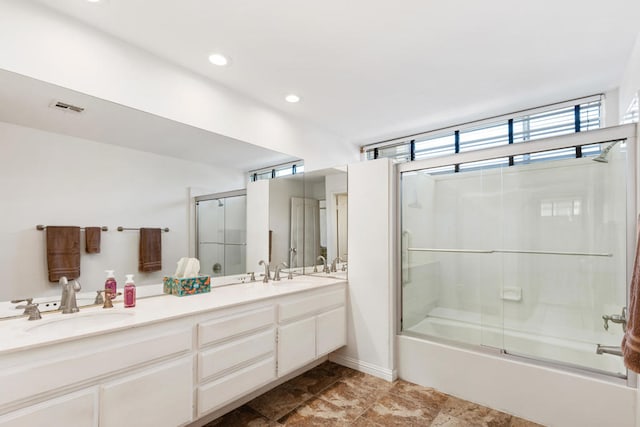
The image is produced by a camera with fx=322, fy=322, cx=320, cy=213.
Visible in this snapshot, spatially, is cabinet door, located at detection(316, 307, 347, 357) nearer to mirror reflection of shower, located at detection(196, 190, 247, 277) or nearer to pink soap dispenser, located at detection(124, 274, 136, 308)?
mirror reflection of shower, located at detection(196, 190, 247, 277)

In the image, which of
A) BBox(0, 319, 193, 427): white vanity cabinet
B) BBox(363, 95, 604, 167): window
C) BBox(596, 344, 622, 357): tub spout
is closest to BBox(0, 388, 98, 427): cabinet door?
BBox(0, 319, 193, 427): white vanity cabinet

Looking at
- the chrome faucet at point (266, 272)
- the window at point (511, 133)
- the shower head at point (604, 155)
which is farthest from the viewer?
the chrome faucet at point (266, 272)

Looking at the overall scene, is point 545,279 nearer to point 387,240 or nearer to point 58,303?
point 387,240

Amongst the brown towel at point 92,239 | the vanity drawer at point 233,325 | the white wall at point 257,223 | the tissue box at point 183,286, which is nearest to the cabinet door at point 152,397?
the vanity drawer at point 233,325

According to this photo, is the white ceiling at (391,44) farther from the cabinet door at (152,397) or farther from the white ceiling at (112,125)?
the cabinet door at (152,397)

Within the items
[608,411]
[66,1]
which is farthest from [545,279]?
[66,1]

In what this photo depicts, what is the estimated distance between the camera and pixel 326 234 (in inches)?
133

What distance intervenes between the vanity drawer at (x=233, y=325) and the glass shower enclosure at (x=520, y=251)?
1.28 metres

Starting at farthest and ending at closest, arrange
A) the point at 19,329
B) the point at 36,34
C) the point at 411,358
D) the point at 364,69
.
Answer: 1. the point at 411,358
2. the point at 364,69
3. the point at 36,34
4. the point at 19,329

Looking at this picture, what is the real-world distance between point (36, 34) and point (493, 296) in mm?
3789

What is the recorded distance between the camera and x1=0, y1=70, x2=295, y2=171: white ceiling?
178 centimetres

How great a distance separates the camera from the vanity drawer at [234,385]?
6.12ft

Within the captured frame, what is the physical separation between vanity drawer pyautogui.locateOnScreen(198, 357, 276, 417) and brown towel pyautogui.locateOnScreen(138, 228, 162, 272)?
909 mm

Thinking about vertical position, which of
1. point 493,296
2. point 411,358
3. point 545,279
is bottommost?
point 411,358
